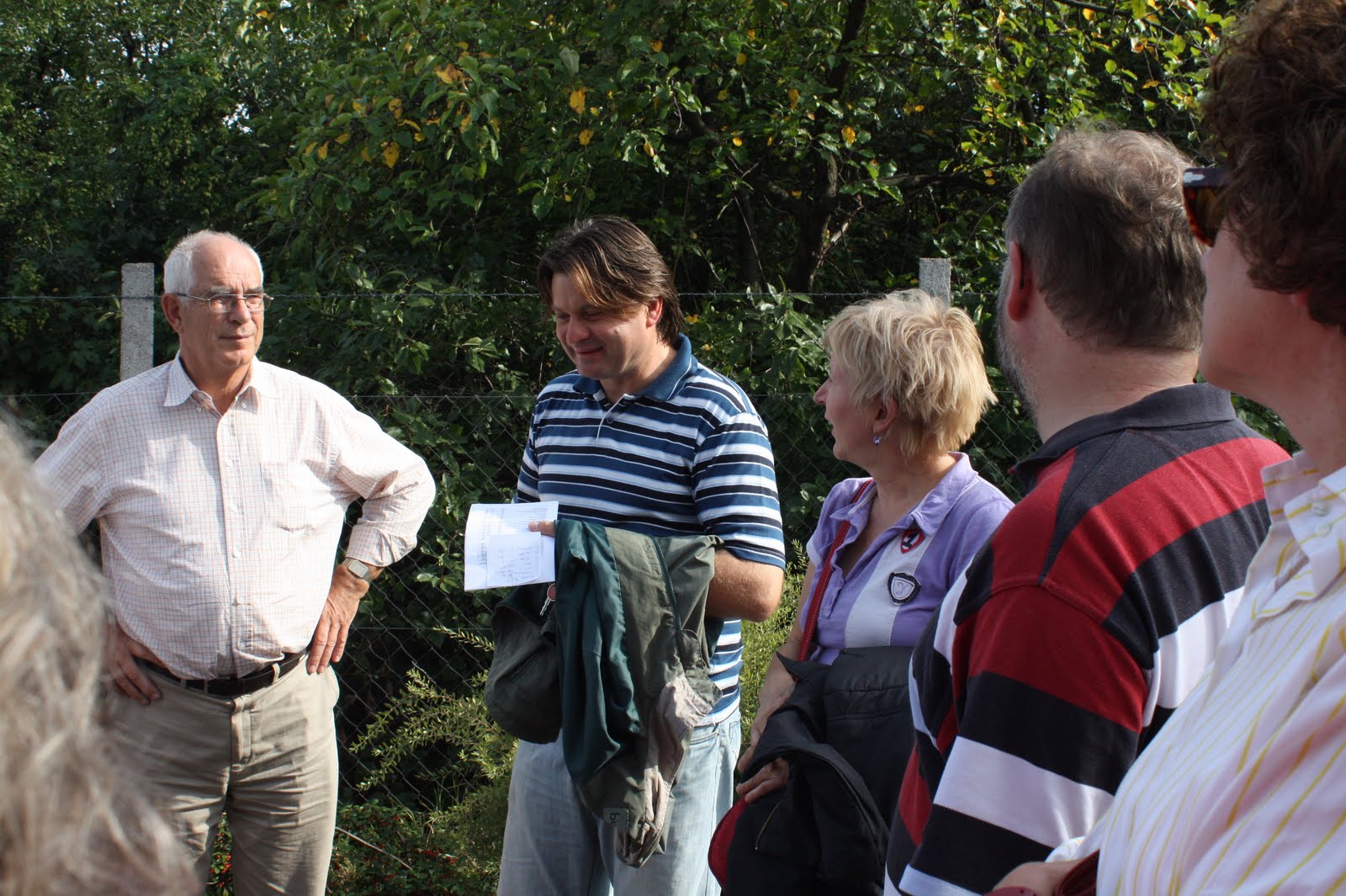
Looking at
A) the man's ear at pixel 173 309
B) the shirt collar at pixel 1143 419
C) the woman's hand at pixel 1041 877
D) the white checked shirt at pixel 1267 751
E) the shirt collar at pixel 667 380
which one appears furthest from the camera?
the man's ear at pixel 173 309

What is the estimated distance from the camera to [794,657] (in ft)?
7.76

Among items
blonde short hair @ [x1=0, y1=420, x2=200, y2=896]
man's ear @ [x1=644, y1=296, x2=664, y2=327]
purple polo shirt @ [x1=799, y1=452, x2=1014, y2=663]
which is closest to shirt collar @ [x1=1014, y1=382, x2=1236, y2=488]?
purple polo shirt @ [x1=799, y1=452, x2=1014, y2=663]

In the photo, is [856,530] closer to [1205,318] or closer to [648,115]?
[1205,318]

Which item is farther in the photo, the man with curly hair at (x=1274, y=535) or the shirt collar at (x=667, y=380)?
the shirt collar at (x=667, y=380)

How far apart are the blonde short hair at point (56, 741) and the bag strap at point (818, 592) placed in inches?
64.2

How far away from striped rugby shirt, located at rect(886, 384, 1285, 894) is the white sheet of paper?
112 centimetres

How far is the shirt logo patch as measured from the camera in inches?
80.0

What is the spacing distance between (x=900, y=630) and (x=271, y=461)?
1.82m

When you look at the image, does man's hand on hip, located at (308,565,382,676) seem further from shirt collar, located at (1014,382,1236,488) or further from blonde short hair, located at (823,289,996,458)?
shirt collar, located at (1014,382,1236,488)

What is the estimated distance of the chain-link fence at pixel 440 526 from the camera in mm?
4145

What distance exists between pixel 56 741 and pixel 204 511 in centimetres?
245

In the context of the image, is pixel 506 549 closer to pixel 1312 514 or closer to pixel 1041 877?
pixel 1041 877

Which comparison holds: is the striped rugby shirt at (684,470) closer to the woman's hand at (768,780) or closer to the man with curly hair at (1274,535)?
the woman's hand at (768,780)

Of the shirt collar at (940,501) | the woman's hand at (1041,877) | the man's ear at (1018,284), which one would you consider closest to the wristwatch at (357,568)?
the shirt collar at (940,501)
